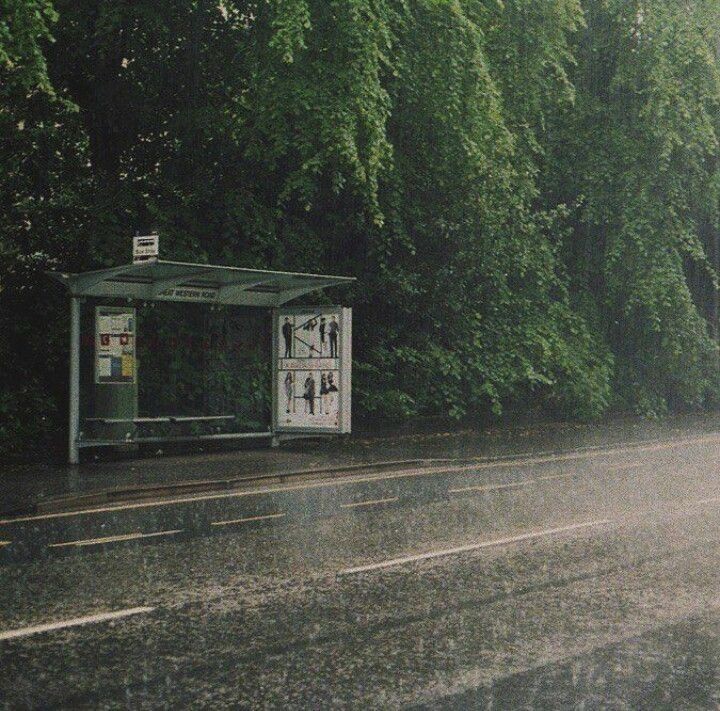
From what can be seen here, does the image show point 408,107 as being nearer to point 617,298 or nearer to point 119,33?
point 119,33

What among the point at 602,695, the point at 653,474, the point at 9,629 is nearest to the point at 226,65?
the point at 653,474

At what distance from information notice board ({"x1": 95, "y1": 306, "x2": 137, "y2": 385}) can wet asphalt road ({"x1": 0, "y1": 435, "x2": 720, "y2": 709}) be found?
14.1ft

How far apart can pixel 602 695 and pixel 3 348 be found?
13263 millimetres

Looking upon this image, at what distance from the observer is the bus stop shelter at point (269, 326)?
16.4 metres

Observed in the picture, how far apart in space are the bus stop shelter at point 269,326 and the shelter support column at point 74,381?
13 mm

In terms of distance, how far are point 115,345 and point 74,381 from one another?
36.7 inches

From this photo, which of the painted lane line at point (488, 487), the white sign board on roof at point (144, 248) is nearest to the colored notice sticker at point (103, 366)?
the white sign board on roof at point (144, 248)

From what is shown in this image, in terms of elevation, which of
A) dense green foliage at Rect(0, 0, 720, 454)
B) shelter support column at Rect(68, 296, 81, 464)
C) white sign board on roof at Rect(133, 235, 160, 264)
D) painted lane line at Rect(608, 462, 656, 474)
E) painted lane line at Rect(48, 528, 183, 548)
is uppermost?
dense green foliage at Rect(0, 0, 720, 454)

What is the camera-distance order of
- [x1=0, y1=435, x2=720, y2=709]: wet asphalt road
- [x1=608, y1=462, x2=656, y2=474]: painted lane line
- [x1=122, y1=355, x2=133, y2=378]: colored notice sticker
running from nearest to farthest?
[x1=0, y1=435, x2=720, y2=709]: wet asphalt road
[x1=608, y1=462, x2=656, y2=474]: painted lane line
[x1=122, y1=355, x2=133, y2=378]: colored notice sticker

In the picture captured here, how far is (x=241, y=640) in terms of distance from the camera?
21.5 ft

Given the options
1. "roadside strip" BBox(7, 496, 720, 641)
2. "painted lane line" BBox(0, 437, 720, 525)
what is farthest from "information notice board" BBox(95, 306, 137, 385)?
"roadside strip" BBox(7, 496, 720, 641)

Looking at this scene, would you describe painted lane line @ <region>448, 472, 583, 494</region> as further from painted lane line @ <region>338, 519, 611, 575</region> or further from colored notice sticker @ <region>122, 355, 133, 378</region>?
colored notice sticker @ <region>122, 355, 133, 378</region>

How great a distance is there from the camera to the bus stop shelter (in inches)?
645

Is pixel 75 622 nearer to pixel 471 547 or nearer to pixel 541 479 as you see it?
pixel 471 547
